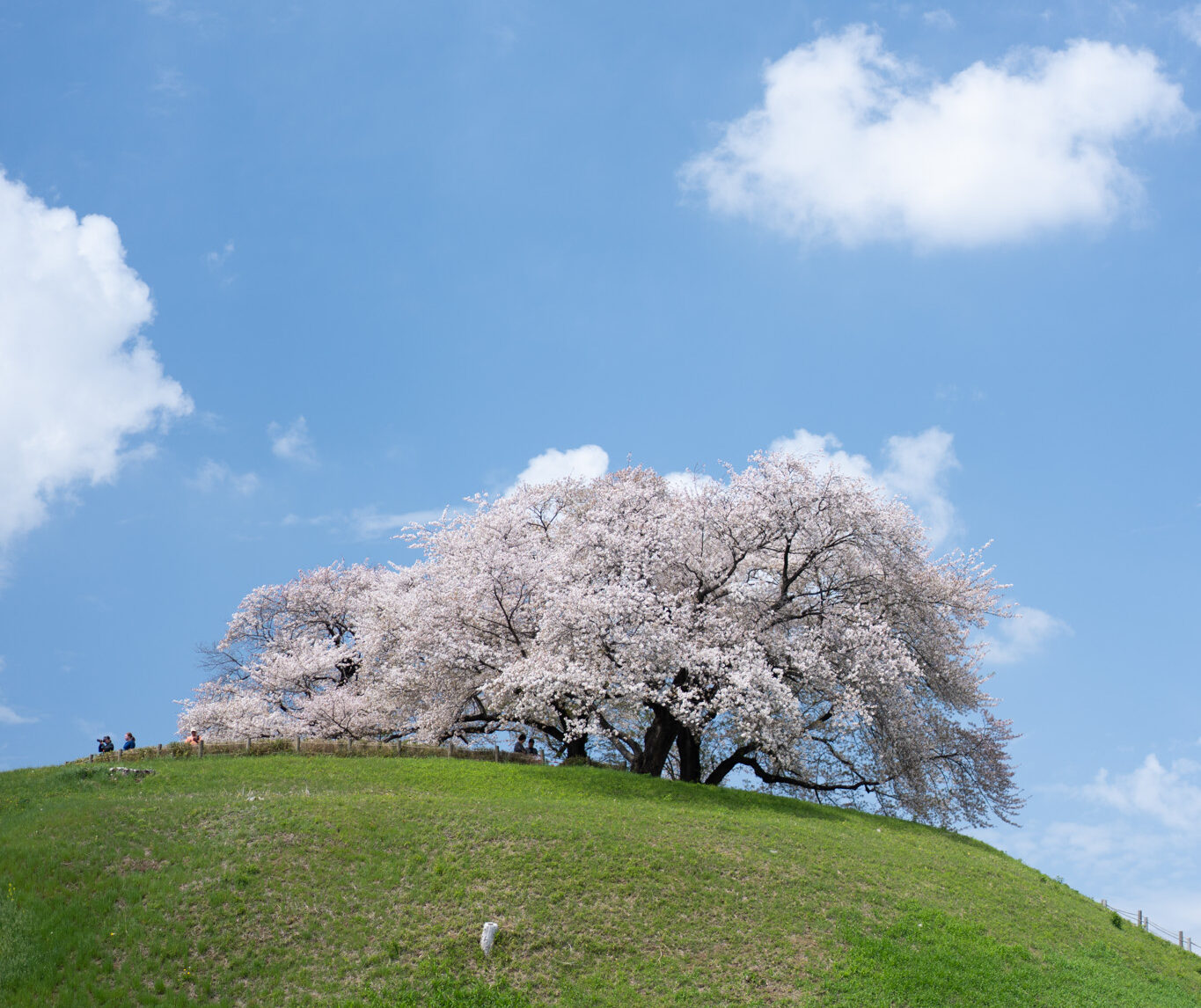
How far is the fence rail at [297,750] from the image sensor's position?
3219cm

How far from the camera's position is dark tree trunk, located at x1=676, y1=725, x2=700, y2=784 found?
111 feet

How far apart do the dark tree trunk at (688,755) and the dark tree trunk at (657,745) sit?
42cm

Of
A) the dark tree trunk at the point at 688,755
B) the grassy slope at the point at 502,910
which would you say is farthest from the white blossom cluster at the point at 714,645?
the grassy slope at the point at 502,910

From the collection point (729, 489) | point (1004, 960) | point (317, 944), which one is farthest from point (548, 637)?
point (1004, 960)

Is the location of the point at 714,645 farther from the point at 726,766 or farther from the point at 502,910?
the point at 502,910

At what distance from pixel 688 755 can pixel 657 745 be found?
1293 mm

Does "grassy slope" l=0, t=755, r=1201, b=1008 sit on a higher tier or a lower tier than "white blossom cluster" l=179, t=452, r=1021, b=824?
lower

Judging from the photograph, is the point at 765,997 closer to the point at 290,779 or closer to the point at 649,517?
the point at 290,779

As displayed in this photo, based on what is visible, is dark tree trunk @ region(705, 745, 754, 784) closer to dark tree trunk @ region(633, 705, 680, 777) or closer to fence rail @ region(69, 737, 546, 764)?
dark tree trunk @ region(633, 705, 680, 777)

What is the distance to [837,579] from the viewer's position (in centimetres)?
3459

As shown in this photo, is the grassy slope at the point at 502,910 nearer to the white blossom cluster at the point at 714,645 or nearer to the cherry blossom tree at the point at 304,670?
the white blossom cluster at the point at 714,645

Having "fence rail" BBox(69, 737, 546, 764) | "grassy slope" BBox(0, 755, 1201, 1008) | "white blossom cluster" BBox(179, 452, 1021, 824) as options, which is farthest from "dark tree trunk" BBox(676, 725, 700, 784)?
"grassy slope" BBox(0, 755, 1201, 1008)

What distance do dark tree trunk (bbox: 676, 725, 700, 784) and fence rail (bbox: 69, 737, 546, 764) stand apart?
5680 millimetres

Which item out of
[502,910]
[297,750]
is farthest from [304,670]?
[502,910]
